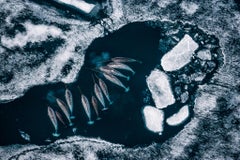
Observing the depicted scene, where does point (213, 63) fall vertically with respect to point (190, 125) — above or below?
above

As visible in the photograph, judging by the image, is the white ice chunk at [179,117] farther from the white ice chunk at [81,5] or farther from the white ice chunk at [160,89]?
the white ice chunk at [81,5]

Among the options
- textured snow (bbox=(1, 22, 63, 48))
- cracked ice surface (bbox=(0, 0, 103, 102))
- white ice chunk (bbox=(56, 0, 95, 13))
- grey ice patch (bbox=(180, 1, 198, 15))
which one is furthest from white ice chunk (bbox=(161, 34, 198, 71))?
textured snow (bbox=(1, 22, 63, 48))

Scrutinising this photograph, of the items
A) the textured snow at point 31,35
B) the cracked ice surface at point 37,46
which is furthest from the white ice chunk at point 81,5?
the textured snow at point 31,35

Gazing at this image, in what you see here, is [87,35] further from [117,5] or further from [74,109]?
[74,109]

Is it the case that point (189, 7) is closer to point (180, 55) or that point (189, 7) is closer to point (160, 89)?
point (180, 55)

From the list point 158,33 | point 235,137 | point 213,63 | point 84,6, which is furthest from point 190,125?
point 84,6
